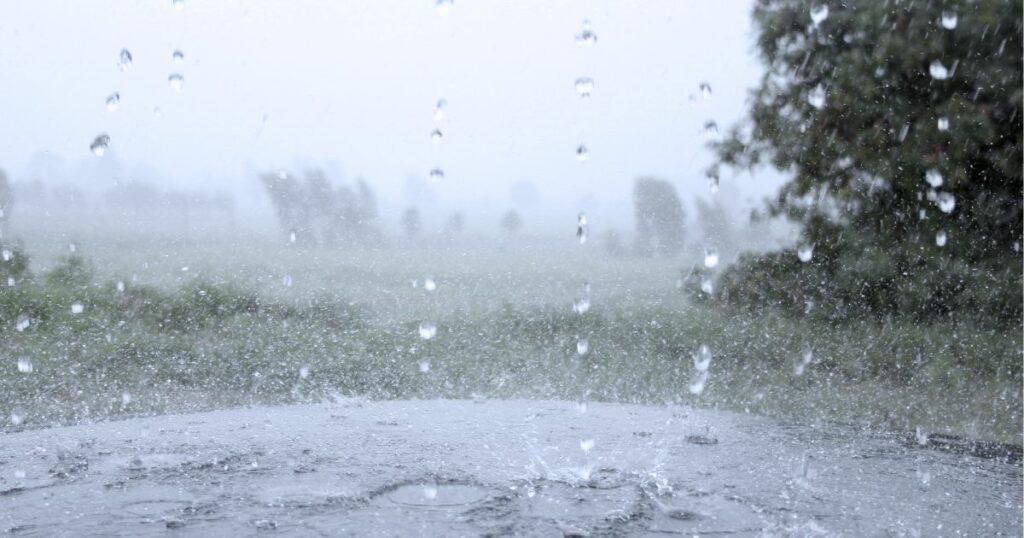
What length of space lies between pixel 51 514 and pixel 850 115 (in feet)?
26.7

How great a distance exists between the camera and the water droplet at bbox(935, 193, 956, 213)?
8805 mm

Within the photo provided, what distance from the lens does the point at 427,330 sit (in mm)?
11430

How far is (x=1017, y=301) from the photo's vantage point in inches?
A: 361

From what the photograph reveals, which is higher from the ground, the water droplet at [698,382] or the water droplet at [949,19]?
the water droplet at [949,19]

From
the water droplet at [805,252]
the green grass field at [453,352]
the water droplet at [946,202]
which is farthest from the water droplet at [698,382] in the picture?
the water droplet at [946,202]

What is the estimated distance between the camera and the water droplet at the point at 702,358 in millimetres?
9766

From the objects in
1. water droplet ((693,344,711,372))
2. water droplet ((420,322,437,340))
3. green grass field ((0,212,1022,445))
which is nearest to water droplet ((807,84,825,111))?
green grass field ((0,212,1022,445))

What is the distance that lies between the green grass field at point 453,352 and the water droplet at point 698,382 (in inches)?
3.2

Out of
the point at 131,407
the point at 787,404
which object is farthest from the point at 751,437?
the point at 131,407

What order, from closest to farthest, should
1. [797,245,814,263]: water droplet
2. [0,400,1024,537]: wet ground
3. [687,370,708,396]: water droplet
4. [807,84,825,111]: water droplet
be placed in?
[0,400,1024,537]: wet ground → [687,370,708,396]: water droplet → [807,84,825,111]: water droplet → [797,245,814,263]: water droplet

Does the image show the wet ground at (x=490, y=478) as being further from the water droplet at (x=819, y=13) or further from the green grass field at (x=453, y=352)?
the water droplet at (x=819, y=13)

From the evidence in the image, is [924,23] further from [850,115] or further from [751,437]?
[751,437]

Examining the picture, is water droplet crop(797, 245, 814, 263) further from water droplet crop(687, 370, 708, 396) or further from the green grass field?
water droplet crop(687, 370, 708, 396)

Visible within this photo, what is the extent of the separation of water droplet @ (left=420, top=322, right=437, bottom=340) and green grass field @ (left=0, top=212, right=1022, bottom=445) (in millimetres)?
85
